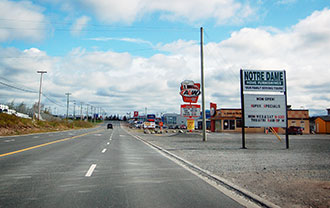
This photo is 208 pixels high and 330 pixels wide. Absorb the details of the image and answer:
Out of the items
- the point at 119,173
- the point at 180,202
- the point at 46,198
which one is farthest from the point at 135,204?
the point at 119,173

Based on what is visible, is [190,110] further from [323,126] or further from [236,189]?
[323,126]

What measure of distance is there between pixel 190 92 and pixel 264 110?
16.7 meters

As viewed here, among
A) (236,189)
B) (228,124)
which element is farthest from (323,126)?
(236,189)

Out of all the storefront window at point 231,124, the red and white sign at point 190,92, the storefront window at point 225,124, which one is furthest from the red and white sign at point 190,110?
the storefront window at point 231,124

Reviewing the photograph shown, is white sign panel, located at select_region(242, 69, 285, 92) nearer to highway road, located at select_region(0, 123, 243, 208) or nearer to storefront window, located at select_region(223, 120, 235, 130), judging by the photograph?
highway road, located at select_region(0, 123, 243, 208)

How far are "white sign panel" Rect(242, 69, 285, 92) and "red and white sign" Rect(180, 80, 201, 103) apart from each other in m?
16.1

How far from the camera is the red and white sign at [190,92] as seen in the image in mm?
35037

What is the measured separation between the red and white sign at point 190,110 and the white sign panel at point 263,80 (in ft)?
49.6

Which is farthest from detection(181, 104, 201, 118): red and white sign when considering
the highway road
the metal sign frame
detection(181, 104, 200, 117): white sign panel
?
the highway road

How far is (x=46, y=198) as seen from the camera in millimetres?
5551

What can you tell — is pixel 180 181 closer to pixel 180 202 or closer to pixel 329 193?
pixel 180 202

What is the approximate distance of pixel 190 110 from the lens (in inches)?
1336

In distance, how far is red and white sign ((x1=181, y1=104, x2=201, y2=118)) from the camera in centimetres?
3366

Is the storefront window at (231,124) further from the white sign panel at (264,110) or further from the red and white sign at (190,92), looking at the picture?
the white sign panel at (264,110)
